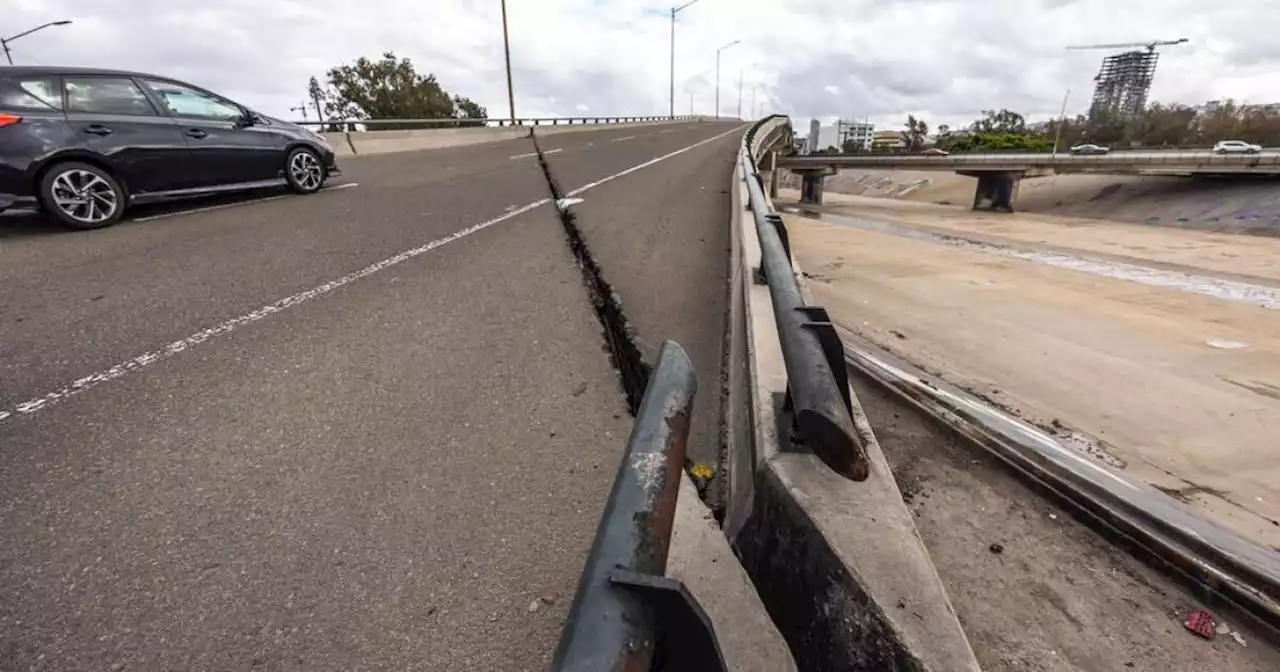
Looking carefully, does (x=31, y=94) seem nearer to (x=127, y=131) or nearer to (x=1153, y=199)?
(x=127, y=131)

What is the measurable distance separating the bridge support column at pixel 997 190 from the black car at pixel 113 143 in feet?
151

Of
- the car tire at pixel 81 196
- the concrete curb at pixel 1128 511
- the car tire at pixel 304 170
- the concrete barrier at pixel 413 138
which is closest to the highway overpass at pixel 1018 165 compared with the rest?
the concrete barrier at pixel 413 138

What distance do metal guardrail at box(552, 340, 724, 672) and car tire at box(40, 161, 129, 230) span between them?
8.41 meters

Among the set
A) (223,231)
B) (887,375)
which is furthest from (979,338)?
(223,231)

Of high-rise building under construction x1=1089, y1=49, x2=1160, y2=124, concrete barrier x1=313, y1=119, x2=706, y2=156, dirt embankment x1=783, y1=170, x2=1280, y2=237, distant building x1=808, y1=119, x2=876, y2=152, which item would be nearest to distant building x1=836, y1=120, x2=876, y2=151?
distant building x1=808, y1=119, x2=876, y2=152

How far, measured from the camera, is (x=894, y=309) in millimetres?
8039

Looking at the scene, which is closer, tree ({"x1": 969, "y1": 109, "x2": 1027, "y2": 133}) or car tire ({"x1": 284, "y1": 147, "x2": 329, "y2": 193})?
car tire ({"x1": 284, "y1": 147, "x2": 329, "y2": 193})

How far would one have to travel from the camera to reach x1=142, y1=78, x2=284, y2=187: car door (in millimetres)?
7418

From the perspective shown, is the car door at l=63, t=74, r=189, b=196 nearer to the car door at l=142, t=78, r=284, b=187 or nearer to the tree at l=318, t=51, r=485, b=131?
the car door at l=142, t=78, r=284, b=187

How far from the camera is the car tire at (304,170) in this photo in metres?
8.93

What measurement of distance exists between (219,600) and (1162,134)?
10286 centimetres

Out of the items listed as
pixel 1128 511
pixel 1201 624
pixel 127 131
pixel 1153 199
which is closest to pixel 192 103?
pixel 127 131

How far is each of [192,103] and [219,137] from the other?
1.56ft

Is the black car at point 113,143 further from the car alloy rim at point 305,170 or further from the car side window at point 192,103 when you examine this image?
the car alloy rim at point 305,170
